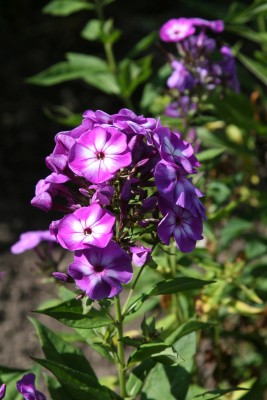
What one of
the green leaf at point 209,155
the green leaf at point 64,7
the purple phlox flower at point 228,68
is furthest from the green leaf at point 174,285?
the green leaf at point 64,7

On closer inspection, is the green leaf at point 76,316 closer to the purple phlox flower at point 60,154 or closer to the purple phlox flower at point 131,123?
the purple phlox flower at point 60,154

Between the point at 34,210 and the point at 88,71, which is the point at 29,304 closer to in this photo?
the point at 34,210

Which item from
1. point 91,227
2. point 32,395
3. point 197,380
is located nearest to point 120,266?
point 91,227

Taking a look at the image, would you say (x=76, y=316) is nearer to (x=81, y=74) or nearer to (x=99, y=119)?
(x=99, y=119)

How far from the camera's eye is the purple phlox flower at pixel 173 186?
4.70 feet

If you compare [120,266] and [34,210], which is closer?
[120,266]

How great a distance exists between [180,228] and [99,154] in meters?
0.23

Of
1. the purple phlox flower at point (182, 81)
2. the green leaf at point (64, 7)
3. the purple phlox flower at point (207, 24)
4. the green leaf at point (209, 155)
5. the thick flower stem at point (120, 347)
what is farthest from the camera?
the green leaf at point (64, 7)

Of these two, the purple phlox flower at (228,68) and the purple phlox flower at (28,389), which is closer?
the purple phlox flower at (28,389)

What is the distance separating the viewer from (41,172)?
4199 mm

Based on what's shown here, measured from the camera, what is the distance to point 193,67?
2346 mm

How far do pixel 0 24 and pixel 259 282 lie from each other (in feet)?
10.5

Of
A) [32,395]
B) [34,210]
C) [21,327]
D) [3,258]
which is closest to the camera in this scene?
[32,395]

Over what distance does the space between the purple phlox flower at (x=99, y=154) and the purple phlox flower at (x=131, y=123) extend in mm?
30
